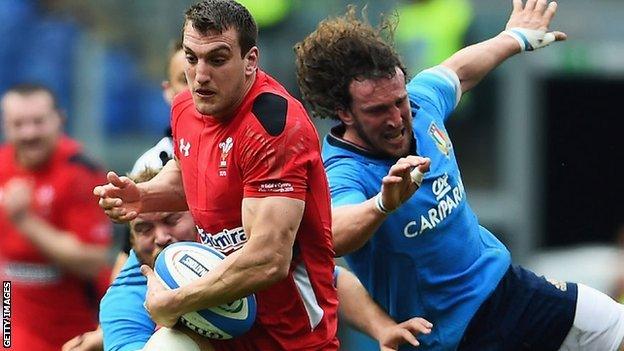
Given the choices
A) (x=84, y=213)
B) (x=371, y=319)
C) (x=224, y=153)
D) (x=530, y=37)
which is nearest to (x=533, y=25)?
(x=530, y=37)

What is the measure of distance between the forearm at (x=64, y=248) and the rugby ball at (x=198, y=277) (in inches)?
125

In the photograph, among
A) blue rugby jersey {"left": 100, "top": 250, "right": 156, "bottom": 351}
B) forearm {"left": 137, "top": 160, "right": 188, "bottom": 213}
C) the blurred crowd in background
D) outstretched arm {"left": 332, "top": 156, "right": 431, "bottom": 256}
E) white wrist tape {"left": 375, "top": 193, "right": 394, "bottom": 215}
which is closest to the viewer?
outstretched arm {"left": 332, "top": 156, "right": 431, "bottom": 256}

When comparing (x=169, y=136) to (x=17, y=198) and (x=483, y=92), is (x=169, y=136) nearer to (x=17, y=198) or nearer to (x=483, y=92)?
(x=17, y=198)

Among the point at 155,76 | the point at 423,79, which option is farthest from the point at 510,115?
the point at 423,79

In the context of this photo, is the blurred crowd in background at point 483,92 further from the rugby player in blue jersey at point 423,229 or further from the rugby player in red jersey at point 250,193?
the rugby player in red jersey at point 250,193

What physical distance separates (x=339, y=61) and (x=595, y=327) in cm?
160

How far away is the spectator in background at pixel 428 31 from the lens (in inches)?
498

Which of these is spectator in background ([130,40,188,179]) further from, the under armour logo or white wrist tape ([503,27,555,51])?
white wrist tape ([503,27,555,51])

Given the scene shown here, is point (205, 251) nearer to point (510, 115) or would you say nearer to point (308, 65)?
point (308, 65)

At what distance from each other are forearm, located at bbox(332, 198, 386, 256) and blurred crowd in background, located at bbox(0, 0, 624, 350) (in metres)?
5.38

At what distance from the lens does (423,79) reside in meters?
7.53

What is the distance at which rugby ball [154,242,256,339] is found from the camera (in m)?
6.18

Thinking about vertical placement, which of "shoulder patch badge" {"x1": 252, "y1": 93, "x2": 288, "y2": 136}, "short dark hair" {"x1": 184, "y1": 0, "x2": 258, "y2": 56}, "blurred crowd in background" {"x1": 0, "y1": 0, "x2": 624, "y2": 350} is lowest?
"blurred crowd in background" {"x1": 0, "y1": 0, "x2": 624, "y2": 350}

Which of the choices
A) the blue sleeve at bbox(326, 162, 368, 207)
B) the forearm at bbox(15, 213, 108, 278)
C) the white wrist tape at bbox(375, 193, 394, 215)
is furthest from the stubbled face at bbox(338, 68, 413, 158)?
the forearm at bbox(15, 213, 108, 278)
